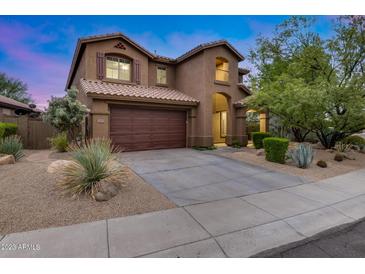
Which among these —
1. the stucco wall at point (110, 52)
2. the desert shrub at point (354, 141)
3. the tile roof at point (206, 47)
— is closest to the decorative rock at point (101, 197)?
the stucco wall at point (110, 52)

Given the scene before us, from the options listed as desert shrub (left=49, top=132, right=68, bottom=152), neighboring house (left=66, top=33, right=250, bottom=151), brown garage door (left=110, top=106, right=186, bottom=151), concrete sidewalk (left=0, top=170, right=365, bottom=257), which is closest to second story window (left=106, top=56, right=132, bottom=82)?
neighboring house (left=66, top=33, right=250, bottom=151)

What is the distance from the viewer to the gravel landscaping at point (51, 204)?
3486 mm

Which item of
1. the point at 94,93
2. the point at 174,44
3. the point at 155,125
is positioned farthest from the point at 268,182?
the point at 174,44

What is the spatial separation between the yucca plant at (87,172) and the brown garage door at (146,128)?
561 cm

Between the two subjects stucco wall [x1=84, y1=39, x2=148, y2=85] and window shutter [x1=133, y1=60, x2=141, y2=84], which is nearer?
stucco wall [x1=84, y1=39, x2=148, y2=85]

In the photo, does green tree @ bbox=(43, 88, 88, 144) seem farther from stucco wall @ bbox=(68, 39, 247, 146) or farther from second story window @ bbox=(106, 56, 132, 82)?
second story window @ bbox=(106, 56, 132, 82)

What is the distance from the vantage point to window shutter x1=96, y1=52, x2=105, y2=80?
38.3ft

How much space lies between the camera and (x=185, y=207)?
4.20 meters

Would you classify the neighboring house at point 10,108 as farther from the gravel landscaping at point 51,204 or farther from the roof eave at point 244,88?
the roof eave at point 244,88

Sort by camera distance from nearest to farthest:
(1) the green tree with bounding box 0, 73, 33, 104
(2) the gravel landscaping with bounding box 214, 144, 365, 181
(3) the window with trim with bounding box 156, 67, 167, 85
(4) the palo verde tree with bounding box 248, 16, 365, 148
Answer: (2) the gravel landscaping with bounding box 214, 144, 365, 181
(4) the palo verde tree with bounding box 248, 16, 365, 148
(3) the window with trim with bounding box 156, 67, 167, 85
(1) the green tree with bounding box 0, 73, 33, 104

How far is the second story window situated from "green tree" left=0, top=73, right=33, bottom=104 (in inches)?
1210

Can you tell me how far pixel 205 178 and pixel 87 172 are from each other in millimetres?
3424

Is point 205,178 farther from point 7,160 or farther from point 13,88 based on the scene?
point 13,88
